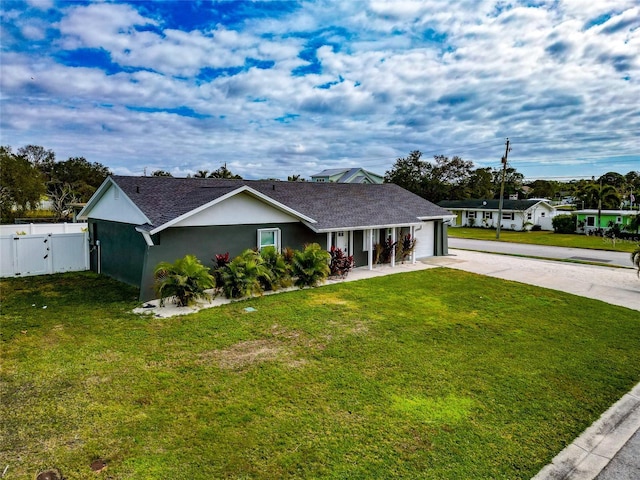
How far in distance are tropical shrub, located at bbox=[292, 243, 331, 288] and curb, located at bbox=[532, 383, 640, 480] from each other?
29.5ft

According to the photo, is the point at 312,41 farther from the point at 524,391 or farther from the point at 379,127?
the point at 379,127

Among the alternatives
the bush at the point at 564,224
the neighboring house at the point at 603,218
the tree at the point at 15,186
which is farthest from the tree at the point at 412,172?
the tree at the point at 15,186

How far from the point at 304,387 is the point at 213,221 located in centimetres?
777

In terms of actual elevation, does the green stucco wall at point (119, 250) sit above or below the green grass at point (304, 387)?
above

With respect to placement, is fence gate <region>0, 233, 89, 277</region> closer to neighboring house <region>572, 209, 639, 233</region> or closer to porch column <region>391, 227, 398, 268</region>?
porch column <region>391, 227, 398, 268</region>

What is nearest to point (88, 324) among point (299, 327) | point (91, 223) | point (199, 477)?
point (299, 327)

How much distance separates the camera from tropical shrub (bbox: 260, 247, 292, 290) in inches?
491

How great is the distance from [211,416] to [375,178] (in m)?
53.5

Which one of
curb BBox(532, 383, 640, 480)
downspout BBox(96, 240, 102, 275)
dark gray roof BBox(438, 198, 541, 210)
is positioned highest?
dark gray roof BBox(438, 198, 541, 210)

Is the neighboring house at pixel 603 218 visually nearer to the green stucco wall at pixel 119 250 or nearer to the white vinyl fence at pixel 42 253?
the green stucco wall at pixel 119 250

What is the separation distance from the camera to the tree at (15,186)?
1291 inches

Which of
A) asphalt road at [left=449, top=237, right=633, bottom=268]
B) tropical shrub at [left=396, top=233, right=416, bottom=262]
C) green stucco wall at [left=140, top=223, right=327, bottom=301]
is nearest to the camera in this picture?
green stucco wall at [left=140, top=223, right=327, bottom=301]

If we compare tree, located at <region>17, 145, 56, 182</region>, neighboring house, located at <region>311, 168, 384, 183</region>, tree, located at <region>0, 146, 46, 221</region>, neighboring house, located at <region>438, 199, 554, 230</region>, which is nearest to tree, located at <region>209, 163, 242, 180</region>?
neighboring house, located at <region>311, 168, 384, 183</region>

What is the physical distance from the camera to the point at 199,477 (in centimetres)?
404
